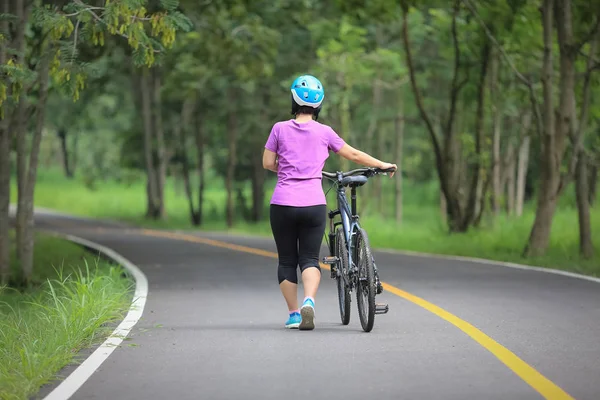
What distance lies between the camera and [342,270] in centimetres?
1038

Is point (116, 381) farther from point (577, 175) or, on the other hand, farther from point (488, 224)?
point (488, 224)

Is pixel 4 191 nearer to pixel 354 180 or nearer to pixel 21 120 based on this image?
pixel 21 120

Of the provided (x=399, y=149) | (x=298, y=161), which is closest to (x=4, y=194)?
(x=298, y=161)

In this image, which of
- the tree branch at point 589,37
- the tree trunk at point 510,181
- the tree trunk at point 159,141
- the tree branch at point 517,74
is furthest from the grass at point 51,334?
the tree trunk at point 159,141

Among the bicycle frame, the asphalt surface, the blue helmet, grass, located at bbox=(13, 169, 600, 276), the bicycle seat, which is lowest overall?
grass, located at bbox=(13, 169, 600, 276)

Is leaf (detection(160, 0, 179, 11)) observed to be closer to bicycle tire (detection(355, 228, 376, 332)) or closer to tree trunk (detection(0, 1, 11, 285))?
bicycle tire (detection(355, 228, 376, 332))

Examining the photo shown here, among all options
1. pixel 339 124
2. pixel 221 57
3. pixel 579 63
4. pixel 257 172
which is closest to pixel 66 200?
pixel 257 172

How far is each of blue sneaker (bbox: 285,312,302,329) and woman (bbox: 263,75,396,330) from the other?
0.11 m

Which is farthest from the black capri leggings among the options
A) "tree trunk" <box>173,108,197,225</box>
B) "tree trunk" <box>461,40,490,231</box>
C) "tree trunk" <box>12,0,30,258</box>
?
"tree trunk" <box>173,108,197,225</box>

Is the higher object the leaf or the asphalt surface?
the leaf

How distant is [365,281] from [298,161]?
45.5 inches

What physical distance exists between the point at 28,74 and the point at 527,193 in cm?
4737

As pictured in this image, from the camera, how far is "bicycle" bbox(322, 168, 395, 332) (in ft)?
31.9

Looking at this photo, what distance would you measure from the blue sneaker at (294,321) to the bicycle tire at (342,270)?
43cm
